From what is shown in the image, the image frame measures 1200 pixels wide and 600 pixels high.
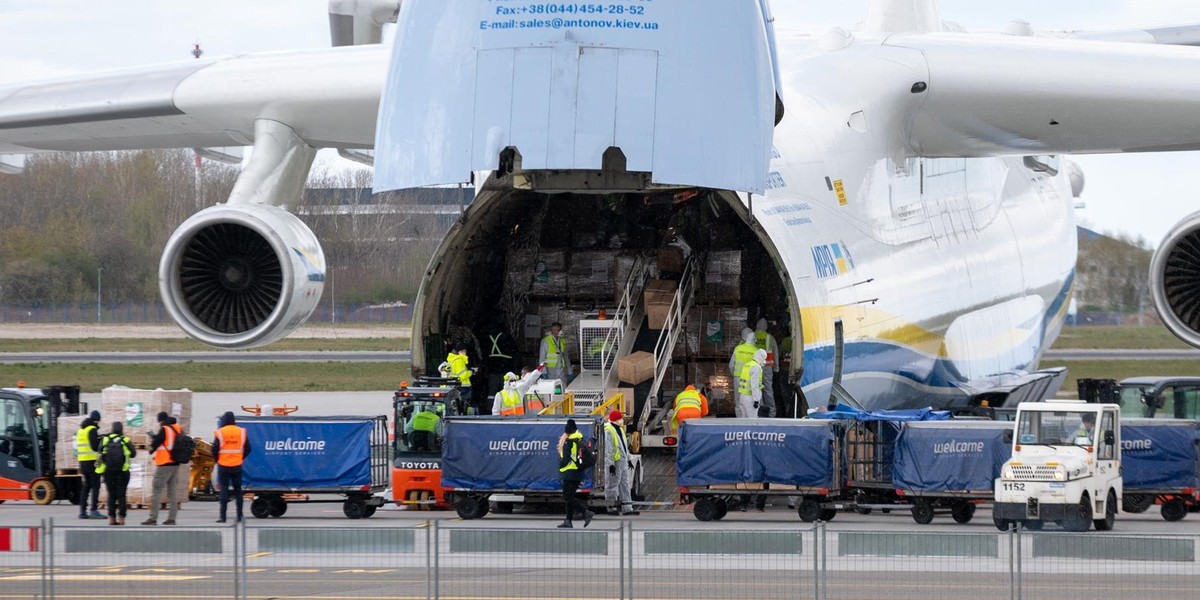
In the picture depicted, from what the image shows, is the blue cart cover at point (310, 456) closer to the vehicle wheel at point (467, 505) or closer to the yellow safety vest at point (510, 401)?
the vehicle wheel at point (467, 505)

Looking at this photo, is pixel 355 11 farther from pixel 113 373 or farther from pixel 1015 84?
pixel 113 373

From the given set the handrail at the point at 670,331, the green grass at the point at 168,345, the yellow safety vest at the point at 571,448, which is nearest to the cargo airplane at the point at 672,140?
the handrail at the point at 670,331

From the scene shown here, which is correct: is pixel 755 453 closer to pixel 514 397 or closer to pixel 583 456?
pixel 583 456

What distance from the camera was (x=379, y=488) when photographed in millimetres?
18734

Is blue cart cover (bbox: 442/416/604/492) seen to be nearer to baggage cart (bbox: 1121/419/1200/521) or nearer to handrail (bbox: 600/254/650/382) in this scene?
handrail (bbox: 600/254/650/382)

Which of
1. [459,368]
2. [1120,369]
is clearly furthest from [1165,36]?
[1120,369]

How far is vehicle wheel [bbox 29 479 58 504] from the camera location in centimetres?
2070

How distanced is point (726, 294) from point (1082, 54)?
15.8 ft

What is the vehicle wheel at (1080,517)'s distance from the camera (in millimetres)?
15914

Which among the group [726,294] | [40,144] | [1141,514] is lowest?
[1141,514]

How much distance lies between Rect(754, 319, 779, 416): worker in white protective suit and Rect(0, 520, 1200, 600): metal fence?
6095 mm

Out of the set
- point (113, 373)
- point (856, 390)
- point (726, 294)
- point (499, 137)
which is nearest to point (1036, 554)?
point (499, 137)

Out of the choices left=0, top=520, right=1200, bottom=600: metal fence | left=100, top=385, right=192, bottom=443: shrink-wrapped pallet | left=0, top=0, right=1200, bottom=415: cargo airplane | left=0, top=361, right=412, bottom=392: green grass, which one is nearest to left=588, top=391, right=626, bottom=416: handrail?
left=0, top=0, right=1200, bottom=415: cargo airplane

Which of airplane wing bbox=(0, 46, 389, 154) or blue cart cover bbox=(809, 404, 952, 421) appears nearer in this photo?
blue cart cover bbox=(809, 404, 952, 421)
